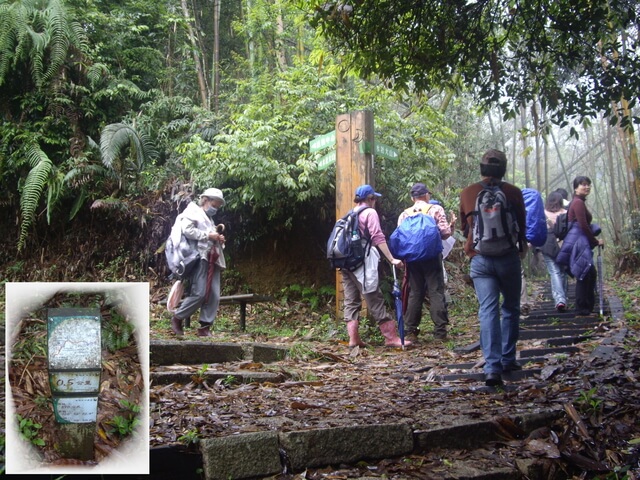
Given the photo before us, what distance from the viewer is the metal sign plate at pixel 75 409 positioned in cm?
148

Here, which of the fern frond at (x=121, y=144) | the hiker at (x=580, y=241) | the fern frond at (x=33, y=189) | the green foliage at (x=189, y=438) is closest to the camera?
the green foliage at (x=189, y=438)

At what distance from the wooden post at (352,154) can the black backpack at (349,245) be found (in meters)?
1.05

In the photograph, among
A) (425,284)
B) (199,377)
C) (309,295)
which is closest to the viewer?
(199,377)

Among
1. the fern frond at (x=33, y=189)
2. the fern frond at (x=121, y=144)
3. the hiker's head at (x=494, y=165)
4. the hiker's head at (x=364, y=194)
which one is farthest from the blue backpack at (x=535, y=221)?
the fern frond at (x=33, y=189)

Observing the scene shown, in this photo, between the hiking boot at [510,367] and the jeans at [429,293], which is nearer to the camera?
the hiking boot at [510,367]

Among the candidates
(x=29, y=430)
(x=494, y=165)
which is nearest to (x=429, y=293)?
(x=494, y=165)

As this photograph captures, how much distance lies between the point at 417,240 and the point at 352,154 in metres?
1.51

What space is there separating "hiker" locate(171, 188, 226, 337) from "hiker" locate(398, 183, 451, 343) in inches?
85.4

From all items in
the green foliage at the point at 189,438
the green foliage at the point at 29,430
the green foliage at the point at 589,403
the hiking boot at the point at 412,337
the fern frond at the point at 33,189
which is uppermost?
the fern frond at the point at 33,189

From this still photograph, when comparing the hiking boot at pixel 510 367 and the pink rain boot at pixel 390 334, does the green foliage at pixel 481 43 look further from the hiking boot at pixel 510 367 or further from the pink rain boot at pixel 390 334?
the pink rain boot at pixel 390 334

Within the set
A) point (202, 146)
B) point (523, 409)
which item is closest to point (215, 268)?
point (202, 146)

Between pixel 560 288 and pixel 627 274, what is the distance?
757cm

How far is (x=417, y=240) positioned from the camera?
24.1ft

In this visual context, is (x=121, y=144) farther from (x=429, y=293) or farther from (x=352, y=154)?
(x=429, y=293)
